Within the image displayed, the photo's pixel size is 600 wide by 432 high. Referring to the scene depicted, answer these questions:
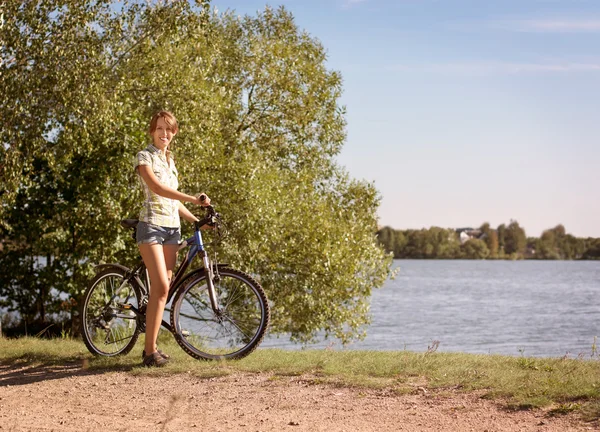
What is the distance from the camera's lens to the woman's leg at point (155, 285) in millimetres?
7648

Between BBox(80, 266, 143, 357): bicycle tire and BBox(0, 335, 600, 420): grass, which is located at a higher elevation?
BBox(80, 266, 143, 357): bicycle tire

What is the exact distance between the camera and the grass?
6.32 meters

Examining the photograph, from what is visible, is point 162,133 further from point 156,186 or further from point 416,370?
point 416,370

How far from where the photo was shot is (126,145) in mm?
13523

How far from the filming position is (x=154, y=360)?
7.91 metres

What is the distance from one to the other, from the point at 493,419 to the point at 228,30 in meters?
18.0

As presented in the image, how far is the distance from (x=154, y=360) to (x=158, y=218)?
1455mm

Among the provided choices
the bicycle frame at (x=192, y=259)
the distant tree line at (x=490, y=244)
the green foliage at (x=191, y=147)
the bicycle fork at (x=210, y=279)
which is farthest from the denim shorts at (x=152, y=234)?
the distant tree line at (x=490, y=244)

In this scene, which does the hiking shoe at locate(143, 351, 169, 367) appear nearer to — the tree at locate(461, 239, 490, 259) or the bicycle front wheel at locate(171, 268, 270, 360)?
the bicycle front wheel at locate(171, 268, 270, 360)

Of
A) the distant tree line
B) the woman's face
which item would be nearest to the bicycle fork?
the woman's face

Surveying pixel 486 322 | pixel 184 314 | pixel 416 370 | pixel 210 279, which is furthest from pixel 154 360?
pixel 486 322

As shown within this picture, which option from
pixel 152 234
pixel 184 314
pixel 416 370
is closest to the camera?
pixel 416 370

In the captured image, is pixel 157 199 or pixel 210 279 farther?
pixel 210 279

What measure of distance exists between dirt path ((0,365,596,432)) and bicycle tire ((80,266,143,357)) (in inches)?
37.0
